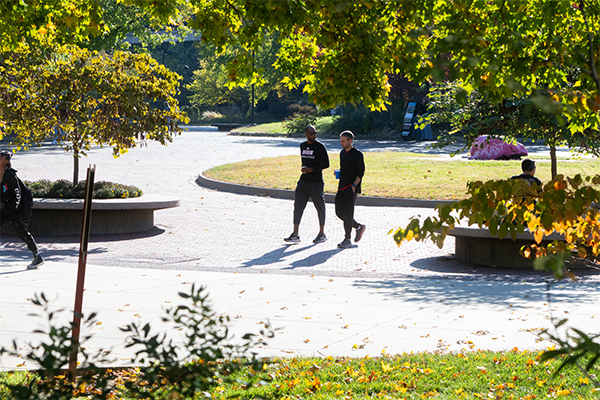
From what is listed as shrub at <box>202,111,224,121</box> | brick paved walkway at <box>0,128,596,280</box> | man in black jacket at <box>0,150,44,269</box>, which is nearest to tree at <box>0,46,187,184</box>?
brick paved walkway at <box>0,128,596,280</box>

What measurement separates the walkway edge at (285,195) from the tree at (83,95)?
5.45 meters

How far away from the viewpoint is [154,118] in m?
12.6

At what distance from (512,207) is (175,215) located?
1188cm

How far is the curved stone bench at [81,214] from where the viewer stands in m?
12.1

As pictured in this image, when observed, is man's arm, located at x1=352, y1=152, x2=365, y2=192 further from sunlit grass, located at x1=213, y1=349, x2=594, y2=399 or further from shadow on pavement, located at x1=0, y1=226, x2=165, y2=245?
sunlit grass, located at x1=213, y1=349, x2=594, y2=399

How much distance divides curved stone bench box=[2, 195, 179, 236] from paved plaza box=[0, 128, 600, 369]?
1.09ft

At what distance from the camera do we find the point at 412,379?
4.77 metres

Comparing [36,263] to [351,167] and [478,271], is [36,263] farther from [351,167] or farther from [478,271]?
[478,271]

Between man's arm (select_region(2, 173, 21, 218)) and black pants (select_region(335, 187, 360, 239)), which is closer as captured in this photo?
man's arm (select_region(2, 173, 21, 218))

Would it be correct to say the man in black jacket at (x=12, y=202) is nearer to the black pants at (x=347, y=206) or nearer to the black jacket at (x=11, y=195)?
the black jacket at (x=11, y=195)

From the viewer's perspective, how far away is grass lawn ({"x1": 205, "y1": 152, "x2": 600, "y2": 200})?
17.5 m

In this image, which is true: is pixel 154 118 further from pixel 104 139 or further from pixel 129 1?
pixel 129 1

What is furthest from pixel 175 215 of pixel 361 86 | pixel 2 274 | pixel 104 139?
pixel 361 86

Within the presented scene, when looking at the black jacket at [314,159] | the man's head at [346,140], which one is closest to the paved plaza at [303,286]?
the black jacket at [314,159]
